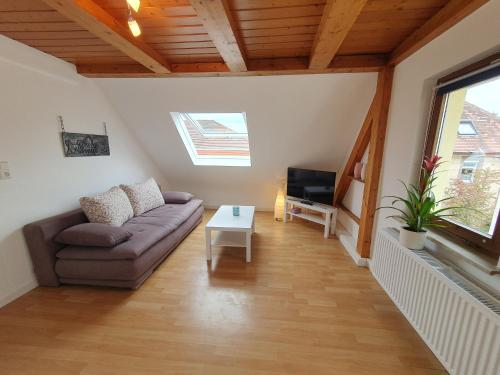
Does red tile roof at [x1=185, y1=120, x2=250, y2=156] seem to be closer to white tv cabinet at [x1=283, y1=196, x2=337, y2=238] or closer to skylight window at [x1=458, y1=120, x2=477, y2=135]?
white tv cabinet at [x1=283, y1=196, x2=337, y2=238]

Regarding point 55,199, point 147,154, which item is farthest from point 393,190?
point 147,154

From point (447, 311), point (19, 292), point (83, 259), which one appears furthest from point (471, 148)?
point (19, 292)

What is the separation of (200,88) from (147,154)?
1.93 m

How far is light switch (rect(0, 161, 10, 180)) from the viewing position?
6.15ft

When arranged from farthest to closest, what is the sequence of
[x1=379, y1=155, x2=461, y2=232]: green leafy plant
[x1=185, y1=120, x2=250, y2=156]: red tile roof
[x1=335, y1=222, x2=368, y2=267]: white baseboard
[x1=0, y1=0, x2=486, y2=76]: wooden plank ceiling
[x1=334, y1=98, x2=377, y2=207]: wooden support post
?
1. [x1=185, y1=120, x2=250, y2=156]: red tile roof
2. [x1=334, y1=98, x2=377, y2=207]: wooden support post
3. [x1=335, y1=222, x2=368, y2=267]: white baseboard
4. [x1=379, y1=155, x2=461, y2=232]: green leafy plant
5. [x1=0, y1=0, x2=486, y2=76]: wooden plank ceiling

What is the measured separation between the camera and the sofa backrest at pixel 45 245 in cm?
200

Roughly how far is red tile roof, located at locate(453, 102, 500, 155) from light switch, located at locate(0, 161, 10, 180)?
12.0 ft

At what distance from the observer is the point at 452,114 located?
167cm

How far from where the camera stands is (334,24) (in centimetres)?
143

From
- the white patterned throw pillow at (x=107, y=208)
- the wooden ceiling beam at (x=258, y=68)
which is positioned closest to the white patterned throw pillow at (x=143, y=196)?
the white patterned throw pillow at (x=107, y=208)

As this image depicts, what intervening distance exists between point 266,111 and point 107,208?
2305 mm

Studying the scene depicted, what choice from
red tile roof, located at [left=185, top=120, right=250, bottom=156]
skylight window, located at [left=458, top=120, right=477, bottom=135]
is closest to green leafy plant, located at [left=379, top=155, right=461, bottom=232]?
skylight window, located at [left=458, top=120, right=477, bottom=135]

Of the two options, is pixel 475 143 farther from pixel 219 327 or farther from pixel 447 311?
pixel 219 327

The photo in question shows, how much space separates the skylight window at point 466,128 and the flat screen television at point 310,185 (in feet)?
6.17
